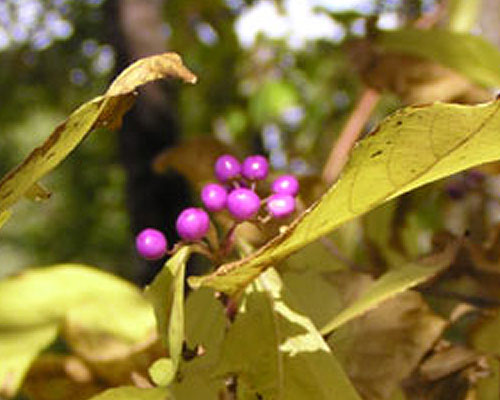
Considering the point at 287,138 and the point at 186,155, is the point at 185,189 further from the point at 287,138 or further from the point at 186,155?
the point at 287,138

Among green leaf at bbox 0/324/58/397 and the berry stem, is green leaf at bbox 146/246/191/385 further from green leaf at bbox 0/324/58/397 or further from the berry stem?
green leaf at bbox 0/324/58/397

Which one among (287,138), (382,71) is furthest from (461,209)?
(287,138)

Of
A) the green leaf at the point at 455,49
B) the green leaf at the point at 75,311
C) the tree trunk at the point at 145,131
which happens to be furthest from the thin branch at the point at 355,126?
the tree trunk at the point at 145,131

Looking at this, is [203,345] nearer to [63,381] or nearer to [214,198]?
[214,198]

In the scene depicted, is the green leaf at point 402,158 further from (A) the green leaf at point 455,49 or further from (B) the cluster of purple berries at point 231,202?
(A) the green leaf at point 455,49

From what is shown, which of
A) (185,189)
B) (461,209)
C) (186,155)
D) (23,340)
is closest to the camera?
(23,340)

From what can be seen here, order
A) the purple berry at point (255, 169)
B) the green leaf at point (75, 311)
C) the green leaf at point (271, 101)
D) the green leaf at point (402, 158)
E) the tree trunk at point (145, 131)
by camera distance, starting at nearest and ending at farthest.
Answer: the green leaf at point (402, 158) → the purple berry at point (255, 169) → the green leaf at point (75, 311) → the tree trunk at point (145, 131) → the green leaf at point (271, 101)

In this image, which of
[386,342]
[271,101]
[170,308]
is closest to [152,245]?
[170,308]
